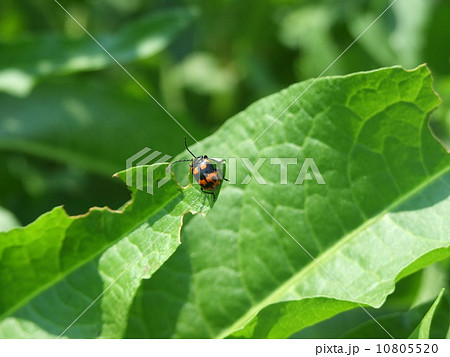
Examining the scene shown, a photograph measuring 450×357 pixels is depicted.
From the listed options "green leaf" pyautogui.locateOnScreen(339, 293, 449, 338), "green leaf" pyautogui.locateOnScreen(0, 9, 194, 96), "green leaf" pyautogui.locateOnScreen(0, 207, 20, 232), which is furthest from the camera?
"green leaf" pyautogui.locateOnScreen(0, 9, 194, 96)

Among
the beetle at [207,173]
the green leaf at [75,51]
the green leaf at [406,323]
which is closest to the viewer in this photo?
the green leaf at [406,323]

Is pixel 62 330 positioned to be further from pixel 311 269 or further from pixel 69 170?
pixel 69 170

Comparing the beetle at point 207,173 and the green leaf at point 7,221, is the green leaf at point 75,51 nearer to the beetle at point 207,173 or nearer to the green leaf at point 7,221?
the green leaf at point 7,221

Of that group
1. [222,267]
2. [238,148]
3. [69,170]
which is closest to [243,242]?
[222,267]

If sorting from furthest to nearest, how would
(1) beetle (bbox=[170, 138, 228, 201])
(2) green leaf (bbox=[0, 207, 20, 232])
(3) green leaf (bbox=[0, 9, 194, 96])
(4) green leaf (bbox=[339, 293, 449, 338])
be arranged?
(3) green leaf (bbox=[0, 9, 194, 96]) < (2) green leaf (bbox=[0, 207, 20, 232]) < (1) beetle (bbox=[170, 138, 228, 201]) < (4) green leaf (bbox=[339, 293, 449, 338])

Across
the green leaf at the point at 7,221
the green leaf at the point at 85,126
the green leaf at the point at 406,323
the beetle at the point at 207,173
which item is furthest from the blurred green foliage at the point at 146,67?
the green leaf at the point at 406,323

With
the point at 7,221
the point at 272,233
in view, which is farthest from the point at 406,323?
the point at 7,221

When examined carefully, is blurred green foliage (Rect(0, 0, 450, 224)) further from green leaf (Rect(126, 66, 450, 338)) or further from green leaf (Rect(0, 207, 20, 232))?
green leaf (Rect(126, 66, 450, 338))

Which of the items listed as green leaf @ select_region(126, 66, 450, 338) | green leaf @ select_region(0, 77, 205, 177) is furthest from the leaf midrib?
green leaf @ select_region(0, 77, 205, 177)
